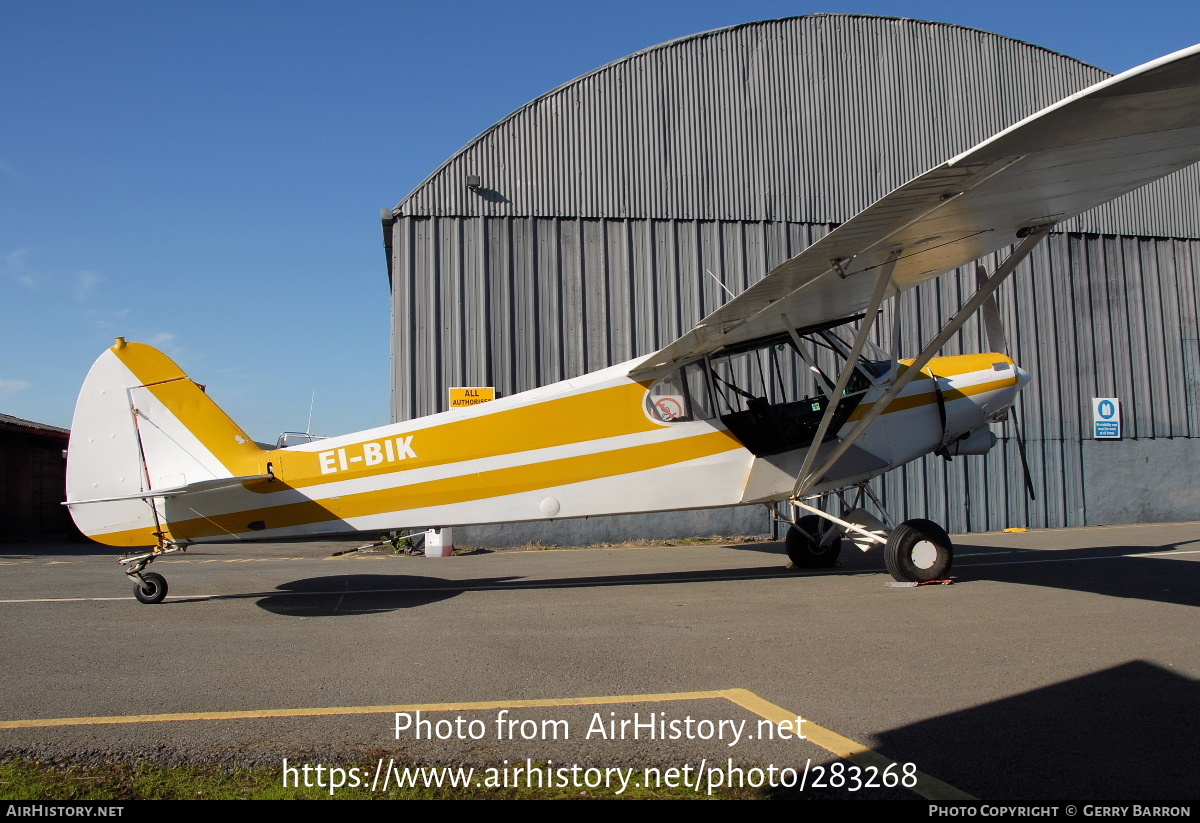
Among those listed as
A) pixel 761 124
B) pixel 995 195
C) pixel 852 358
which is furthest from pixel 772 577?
pixel 761 124

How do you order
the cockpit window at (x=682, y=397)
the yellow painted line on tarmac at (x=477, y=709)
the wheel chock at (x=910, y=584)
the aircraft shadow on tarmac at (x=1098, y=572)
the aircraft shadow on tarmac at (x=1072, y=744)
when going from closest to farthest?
the aircraft shadow on tarmac at (x=1072, y=744)
the yellow painted line on tarmac at (x=477, y=709)
the aircraft shadow on tarmac at (x=1098, y=572)
the wheel chock at (x=910, y=584)
the cockpit window at (x=682, y=397)

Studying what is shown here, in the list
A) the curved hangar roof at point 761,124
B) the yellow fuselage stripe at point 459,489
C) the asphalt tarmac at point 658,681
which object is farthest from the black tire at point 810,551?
the curved hangar roof at point 761,124

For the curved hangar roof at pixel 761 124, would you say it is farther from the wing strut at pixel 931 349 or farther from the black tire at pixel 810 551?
the wing strut at pixel 931 349

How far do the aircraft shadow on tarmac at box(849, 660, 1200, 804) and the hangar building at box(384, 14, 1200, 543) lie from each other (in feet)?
39.8

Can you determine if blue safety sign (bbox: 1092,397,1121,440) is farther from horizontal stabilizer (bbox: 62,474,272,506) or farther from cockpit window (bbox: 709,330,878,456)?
horizontal stabilizer (bbox: 62,474,272,506)

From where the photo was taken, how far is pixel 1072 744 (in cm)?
339

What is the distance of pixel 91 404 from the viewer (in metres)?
7.67

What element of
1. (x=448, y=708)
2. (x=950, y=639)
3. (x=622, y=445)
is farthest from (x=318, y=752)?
(x=622, y=445)

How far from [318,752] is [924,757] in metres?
2.61

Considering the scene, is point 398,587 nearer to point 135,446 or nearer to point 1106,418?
point 135,446

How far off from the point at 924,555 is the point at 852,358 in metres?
2.24

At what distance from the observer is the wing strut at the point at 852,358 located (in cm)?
704

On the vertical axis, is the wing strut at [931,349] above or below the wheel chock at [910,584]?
above

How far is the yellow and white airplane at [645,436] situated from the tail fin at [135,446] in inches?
0.7
